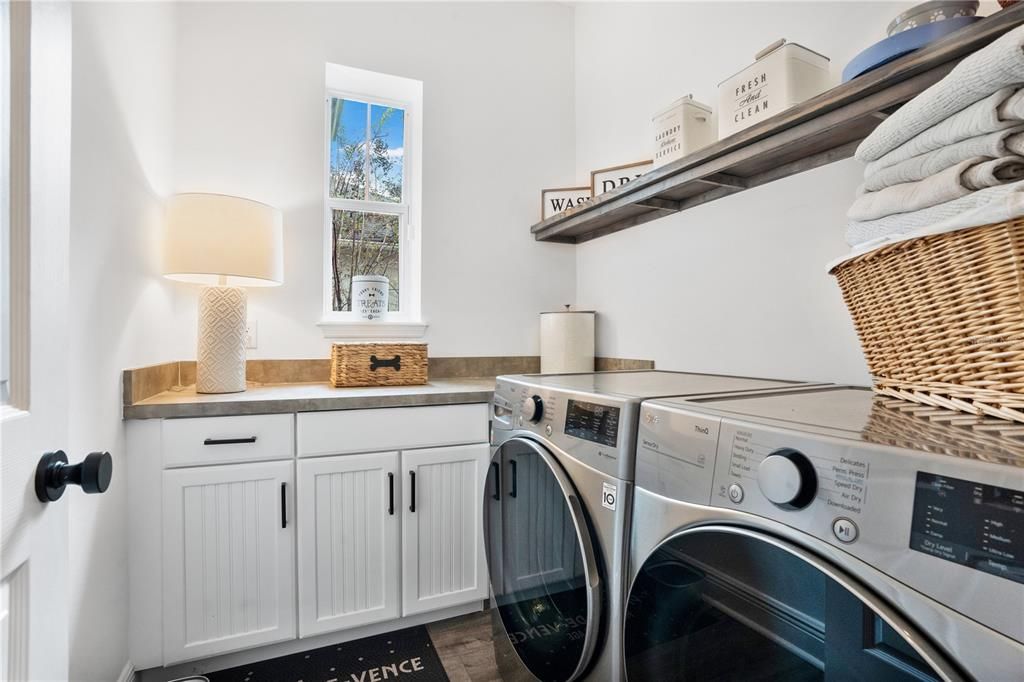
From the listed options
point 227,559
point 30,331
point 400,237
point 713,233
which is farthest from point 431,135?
point 30,331

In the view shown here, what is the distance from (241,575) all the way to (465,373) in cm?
119

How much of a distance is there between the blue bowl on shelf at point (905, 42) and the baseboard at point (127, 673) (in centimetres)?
240

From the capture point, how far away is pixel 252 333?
204 cm

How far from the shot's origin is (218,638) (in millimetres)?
1546

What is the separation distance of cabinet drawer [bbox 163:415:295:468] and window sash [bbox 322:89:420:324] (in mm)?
680

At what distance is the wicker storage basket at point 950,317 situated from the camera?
63cm

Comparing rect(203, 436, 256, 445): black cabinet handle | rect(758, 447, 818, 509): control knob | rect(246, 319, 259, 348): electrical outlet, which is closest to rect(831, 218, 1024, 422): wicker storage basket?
rect(758, 447, 818, 509): control knob

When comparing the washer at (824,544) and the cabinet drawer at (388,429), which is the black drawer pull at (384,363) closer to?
the cabinet drawer at (388,429)

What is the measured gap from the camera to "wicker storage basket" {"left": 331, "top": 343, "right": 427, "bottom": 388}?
1.96m

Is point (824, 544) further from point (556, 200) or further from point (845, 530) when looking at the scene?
point (556, 200)

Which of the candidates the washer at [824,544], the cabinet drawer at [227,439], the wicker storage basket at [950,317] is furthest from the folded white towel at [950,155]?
the cabinet drawer at [227,439]

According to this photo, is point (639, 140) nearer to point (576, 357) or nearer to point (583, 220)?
point (583, 220)

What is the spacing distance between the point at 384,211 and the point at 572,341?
3.59 ft

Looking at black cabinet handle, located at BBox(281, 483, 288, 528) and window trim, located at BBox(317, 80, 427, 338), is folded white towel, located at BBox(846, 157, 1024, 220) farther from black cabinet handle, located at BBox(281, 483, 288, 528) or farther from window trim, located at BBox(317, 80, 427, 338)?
window trim, located at BBox(317, 80, 427, 338)
